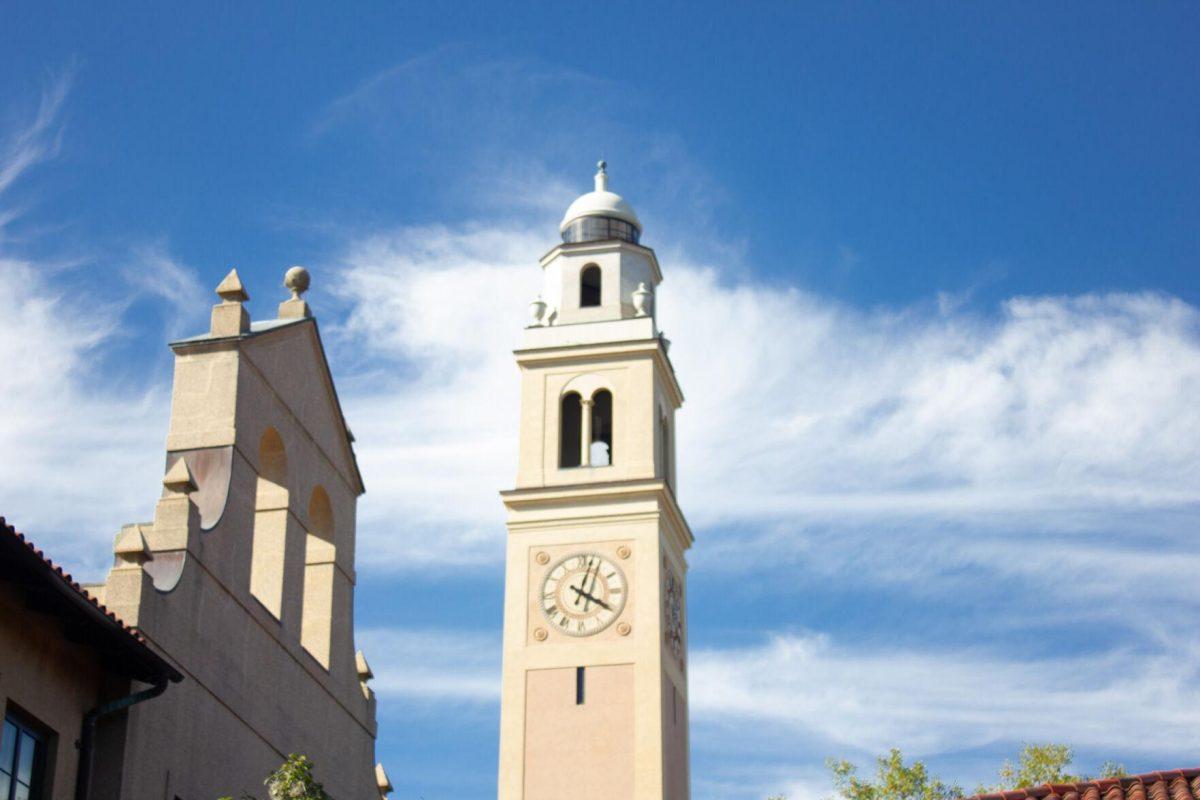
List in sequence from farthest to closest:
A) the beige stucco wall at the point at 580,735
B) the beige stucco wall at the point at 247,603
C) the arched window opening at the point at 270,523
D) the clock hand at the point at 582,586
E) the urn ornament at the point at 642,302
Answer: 1. the urn ornament at the point at 642,302
2. the clock hand at the point at 582,586
3. the beige stucco wall at the point at 580,735
4. the arched window opening at the point at 270,523
5. the beige stucco wall at the point at 247,603

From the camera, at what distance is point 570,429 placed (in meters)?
52.7

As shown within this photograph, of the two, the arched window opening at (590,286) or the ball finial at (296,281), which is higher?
the arched window opening at (590,286)

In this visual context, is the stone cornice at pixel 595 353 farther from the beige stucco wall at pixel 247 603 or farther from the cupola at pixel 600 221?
the beige stucco wall at pixel 247 603

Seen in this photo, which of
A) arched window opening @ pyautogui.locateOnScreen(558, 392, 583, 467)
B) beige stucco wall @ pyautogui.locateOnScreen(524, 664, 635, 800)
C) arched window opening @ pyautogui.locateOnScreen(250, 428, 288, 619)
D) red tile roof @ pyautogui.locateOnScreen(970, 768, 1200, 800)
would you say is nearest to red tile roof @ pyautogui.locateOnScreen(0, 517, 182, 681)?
arched window opening @ pyautogui.locateOnScreen(250, 428, 288, 619)

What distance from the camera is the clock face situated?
49.1 metres

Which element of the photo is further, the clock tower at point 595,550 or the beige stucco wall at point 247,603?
the clock tower at point 595,550

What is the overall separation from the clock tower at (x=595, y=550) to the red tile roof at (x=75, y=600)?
88.4 ft

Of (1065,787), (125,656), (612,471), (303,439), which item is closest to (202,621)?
(125,656)

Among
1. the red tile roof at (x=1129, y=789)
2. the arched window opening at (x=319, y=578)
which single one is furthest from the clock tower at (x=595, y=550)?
the red tile roof at (x=1129, y=789)

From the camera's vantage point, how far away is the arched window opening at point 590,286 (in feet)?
180

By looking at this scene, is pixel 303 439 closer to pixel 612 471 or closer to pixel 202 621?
pixel 202 621

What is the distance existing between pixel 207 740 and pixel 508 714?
83.9ft

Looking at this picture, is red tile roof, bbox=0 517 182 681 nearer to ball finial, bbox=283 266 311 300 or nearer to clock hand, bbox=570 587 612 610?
ball finial, bbox=283 266 311 300

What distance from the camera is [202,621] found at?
2311cm
